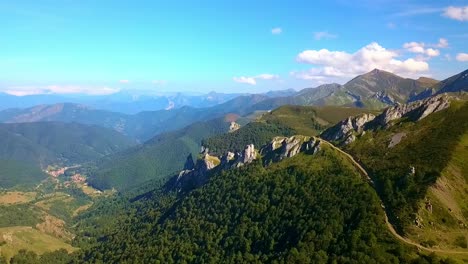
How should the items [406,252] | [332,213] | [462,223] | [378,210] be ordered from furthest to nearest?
[332,213]
[378,210]
[462,223]
[406,252]

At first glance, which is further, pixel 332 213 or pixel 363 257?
pixel 332 213

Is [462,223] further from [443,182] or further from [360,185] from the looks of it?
[360,185]

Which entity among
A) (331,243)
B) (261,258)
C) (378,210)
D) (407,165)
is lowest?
(261,258)

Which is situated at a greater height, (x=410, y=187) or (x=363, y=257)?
(x=410, y=187)

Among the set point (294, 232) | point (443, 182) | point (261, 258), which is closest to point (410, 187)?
point (443, 182)

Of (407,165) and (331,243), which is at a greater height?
(407,165)

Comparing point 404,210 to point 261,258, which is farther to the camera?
point 261,258

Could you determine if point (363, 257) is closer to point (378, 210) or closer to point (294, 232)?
point (378, 210)

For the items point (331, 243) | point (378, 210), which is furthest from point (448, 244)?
point (331, 243)

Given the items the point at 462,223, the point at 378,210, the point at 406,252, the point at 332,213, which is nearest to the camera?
the point at 406,252
